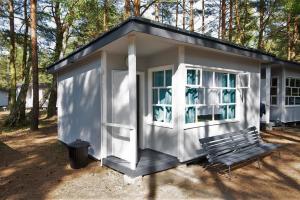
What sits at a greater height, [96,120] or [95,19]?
[95,19]

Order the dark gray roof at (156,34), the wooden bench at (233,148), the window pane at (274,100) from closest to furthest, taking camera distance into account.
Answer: the dark gray roof at (156,34), the wooden bench at (233,148), the window pane at (274,100)

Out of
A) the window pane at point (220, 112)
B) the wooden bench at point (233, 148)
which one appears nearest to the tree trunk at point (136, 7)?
the window pane at point (220, 112)

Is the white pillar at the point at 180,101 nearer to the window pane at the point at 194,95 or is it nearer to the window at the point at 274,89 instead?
the window pane at the point at 194,95

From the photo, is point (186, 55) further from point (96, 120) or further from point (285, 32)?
point (285, 32)

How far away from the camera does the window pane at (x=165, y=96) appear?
19.3 feet

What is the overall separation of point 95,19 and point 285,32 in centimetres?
1463

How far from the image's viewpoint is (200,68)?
5.83 metres

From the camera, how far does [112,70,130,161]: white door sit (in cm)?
543

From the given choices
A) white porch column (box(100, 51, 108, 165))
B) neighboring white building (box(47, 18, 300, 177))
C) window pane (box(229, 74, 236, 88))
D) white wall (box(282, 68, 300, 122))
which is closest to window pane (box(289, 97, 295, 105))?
white wall (box(282, 68, 300, 122))

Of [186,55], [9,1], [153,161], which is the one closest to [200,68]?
→ [186,55]

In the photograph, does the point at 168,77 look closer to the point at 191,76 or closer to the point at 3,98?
the point at 191,76

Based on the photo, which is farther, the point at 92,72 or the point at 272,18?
the point at 272,18

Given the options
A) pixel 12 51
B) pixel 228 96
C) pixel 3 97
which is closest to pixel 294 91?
pixel 228 96

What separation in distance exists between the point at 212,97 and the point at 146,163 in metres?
2.62
